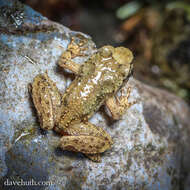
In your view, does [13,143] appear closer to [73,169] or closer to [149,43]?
[73,169]

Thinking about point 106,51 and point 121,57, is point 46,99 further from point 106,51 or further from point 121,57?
point 121,57

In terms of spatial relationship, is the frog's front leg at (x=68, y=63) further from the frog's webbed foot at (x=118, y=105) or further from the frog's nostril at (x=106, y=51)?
the frog's webbed foot at (x=118, y=105)

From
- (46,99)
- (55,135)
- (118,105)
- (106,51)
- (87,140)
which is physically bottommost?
(55,135)

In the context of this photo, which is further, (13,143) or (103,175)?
(103,175)

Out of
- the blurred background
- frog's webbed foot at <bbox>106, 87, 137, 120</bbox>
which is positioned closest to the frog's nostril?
frog's webbed foot at <bbox>106, 87, 137, 120</bbox>

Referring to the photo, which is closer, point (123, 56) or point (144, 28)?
point (123, 56)

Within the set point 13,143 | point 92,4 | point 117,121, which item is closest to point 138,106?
point 117,121

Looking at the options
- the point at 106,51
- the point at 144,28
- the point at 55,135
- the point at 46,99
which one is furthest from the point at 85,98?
the point at 144,28
